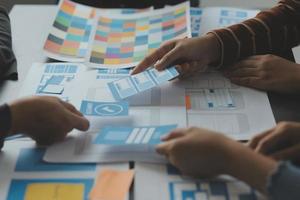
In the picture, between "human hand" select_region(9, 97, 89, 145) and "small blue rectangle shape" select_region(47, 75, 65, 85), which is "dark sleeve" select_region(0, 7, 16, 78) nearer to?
"small blue rectangle shape" select_region(47, 75, 65, 85)

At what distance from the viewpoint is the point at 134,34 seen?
1.11 meters

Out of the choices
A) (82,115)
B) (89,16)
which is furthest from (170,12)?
(82,115)

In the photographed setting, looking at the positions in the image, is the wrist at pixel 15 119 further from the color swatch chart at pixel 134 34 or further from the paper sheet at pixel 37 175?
the color swatch chart at pixel 134 34

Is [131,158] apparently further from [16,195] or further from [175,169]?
[16,195]

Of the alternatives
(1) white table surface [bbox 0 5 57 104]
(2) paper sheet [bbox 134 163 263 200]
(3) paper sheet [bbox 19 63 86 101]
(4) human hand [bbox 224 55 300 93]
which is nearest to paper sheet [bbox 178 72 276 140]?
(4) human hand [bbox 224 55 300 93]

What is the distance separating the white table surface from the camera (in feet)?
3.15

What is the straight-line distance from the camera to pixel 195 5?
138cm

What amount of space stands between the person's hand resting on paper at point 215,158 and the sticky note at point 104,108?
16cm

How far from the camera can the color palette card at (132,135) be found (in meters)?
0.76

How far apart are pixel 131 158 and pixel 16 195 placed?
0.18 meters

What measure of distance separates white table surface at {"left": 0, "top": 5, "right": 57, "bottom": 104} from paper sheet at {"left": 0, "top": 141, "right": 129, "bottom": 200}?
0.60 ft

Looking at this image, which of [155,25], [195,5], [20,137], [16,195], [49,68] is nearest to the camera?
[16,195]

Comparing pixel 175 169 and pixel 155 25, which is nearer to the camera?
pixel 175 169

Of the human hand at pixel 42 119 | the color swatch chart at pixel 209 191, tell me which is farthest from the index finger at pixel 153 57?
the color swatch chart at pixel 209 191
